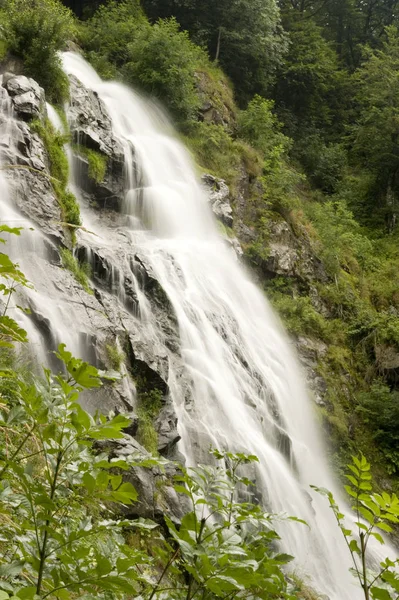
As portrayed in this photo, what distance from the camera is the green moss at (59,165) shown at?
797 centimetres

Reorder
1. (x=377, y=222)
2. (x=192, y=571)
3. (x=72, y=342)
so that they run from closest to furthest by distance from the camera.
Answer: (x=192, y=571)
(x=72, y=342)
(x=377, y=222)

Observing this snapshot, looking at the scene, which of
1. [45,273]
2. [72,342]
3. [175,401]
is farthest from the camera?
[175,401]

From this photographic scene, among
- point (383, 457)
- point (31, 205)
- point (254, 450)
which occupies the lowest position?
point (383, 457)

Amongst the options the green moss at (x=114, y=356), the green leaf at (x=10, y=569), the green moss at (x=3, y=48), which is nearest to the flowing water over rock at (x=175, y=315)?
the green moss at (x=114, y=356)

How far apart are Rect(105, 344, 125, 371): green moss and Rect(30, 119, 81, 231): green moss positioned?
2.50 metres

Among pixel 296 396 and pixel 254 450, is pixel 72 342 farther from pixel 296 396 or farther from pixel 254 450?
pixel 296 396

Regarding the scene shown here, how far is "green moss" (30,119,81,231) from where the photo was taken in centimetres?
797

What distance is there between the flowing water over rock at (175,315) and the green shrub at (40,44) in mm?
552

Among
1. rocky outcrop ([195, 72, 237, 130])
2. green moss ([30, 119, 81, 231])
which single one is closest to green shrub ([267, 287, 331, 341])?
green moss ([30, 119, 81, 231])

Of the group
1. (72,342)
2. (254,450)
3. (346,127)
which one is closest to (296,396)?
(254,450)

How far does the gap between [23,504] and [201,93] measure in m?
15.8

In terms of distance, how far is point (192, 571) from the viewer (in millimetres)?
1082

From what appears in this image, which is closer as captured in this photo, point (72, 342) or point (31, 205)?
point (72, 342)

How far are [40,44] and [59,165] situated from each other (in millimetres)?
3320
